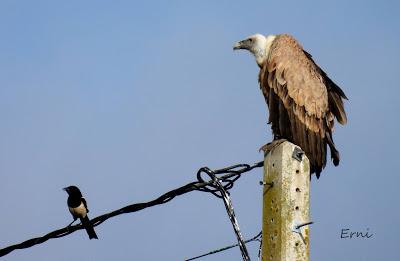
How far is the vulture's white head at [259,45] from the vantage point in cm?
1066

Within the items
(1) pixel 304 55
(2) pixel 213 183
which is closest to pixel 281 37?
(1) pixel 304 55

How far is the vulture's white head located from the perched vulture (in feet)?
0.08

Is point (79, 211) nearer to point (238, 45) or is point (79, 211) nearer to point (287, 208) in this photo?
point (238, 45)

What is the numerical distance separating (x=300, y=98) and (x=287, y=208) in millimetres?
4351

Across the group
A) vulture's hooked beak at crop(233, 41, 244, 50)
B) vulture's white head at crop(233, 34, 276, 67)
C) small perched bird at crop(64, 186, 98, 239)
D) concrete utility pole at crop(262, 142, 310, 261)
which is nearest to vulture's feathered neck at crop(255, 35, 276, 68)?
vulture's white head at crop(233, 34, 276, 67)

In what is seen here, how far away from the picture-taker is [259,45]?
1091 centimetres

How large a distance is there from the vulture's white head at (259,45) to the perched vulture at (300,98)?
0.08ft

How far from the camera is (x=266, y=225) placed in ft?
18.2

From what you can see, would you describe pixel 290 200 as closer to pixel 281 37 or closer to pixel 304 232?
pixel 304 232

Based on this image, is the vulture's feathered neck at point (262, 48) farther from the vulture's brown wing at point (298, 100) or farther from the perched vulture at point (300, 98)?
the vulture's brown wing at point (298, 100)

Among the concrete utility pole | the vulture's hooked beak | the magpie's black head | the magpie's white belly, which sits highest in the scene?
the vulture's hooked beak

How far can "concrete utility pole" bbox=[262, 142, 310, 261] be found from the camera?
17.5 ft

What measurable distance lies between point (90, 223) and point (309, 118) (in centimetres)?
349

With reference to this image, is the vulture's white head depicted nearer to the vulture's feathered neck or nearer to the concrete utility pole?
the vulture's feathered neck
